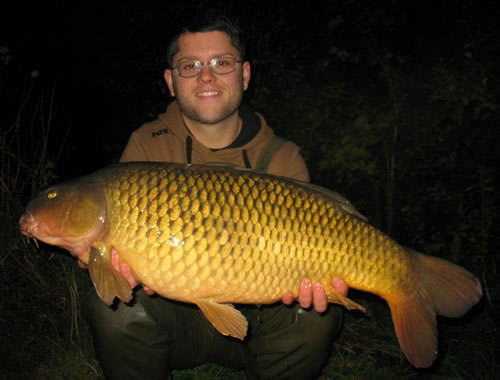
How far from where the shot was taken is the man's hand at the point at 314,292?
126cm

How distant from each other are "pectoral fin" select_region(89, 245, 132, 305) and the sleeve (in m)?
0.82

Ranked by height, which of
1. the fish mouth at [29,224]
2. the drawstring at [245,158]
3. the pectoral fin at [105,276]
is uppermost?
the drawstring at [245,158]

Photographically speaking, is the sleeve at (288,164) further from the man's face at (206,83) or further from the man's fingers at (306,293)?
the man's fingers at (306,293)

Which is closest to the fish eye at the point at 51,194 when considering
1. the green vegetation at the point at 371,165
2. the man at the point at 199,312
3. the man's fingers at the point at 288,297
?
the man at the point at 199,312

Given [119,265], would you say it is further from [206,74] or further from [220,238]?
[206,74]

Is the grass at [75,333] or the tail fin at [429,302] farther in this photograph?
the grass at [75,333]

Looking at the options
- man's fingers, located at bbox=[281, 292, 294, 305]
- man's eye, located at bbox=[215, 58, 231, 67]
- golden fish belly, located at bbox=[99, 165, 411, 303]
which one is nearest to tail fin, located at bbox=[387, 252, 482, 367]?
golden fish belly, located at bbox=[99, 165, 411, 303]

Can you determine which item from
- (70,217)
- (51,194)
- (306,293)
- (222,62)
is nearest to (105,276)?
(70,217)

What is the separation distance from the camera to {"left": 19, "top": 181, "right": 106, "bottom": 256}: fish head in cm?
121

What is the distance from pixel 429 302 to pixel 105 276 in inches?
43.1

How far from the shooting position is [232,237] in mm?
1175

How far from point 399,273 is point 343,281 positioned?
0.20 m

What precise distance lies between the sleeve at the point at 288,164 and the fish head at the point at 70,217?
0.80m

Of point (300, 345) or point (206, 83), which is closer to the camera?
point (300, 345)
